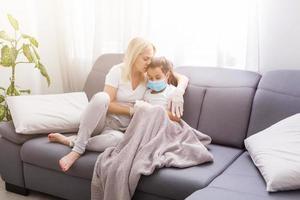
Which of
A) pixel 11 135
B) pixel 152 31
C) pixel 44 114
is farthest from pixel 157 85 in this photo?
pixel 11 135

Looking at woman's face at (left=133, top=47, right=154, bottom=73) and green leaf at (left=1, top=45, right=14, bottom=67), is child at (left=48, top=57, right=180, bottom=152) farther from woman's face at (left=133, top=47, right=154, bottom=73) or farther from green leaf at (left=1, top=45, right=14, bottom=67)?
green leaf at (left=1, top=45, right=14, bottom=67)

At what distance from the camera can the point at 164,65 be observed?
2.42 meters

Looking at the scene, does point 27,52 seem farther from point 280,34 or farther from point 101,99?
point 280,34

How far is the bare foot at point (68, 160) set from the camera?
2129mm

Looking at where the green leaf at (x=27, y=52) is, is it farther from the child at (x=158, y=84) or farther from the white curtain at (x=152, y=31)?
the child at (x=158, y=84)

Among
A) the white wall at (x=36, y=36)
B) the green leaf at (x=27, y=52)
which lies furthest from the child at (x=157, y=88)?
the white wall at (x=36, y=36)

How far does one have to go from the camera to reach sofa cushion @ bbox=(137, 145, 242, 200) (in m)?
Result: 1.81

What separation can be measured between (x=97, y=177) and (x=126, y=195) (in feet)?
0.71

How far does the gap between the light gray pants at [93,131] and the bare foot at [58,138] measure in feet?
0.25

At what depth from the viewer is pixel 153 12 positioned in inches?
112

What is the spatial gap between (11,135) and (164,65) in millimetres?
1080

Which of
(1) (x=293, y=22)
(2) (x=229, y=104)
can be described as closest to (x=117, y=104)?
(2) (x=229, y=104)

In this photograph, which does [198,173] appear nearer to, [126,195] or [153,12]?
[126,195]

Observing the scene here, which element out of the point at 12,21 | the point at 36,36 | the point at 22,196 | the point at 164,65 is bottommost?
the point at 22,196
